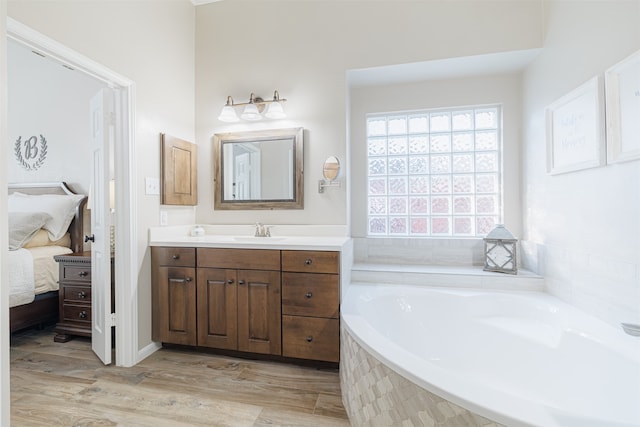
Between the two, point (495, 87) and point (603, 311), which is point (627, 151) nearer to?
point (603, 311)

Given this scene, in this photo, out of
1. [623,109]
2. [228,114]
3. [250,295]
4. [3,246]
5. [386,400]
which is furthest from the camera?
[228,114]

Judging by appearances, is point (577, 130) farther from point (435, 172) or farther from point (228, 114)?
point (228, 114)

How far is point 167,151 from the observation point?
8.08ft

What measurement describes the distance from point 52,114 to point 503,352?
184 inches

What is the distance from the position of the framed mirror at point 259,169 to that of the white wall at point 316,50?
0.07 metres

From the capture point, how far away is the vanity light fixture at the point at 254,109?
262 cm

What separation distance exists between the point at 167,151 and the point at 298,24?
154cm

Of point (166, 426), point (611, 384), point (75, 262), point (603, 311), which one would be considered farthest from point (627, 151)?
point (75, 262)

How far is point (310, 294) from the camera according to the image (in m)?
2.07

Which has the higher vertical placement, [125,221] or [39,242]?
[125,221]

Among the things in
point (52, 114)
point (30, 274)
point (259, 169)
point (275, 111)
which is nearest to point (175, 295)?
point (259, 169)

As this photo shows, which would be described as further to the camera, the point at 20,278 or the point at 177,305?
the point at 20,278

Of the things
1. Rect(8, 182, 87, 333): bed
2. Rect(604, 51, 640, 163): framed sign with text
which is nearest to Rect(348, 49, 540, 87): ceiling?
Rect(604, 51, 640, 163): framed sign with text

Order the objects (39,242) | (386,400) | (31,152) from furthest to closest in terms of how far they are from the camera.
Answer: (31,152), (39,242), (386,400)
